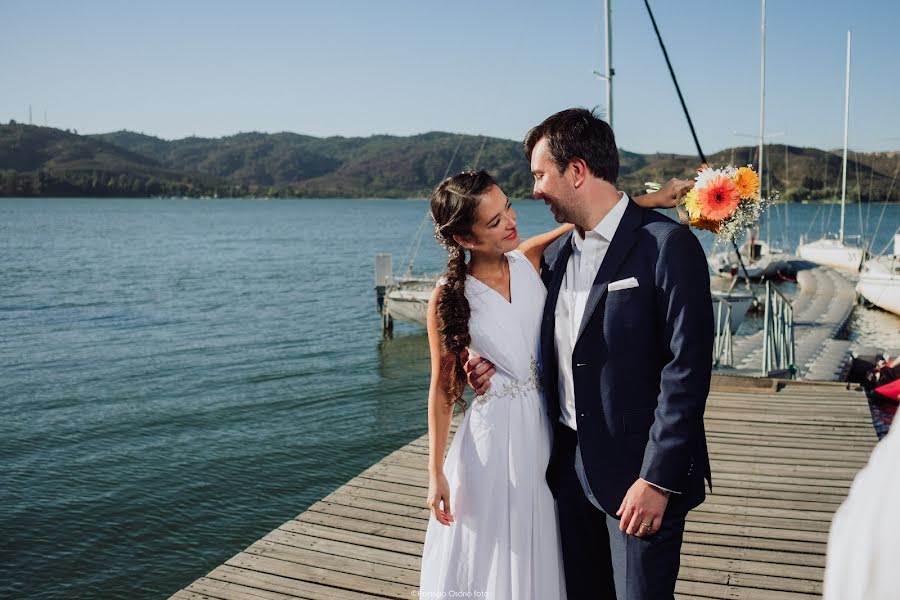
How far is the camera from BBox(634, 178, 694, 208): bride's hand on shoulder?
9.79 feet

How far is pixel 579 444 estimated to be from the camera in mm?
2613

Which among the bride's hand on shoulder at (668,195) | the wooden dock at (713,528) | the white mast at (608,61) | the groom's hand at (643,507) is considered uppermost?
the white mast at (608,61)

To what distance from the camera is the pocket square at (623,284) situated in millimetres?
2475

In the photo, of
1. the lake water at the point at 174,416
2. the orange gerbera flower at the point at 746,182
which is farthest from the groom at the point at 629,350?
the lake water at the point at 174,416

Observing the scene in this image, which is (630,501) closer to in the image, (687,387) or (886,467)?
(687,387)

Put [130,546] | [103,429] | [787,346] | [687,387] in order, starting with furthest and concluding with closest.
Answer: [103,429]
[787,346]
[130,546]
[687,387]

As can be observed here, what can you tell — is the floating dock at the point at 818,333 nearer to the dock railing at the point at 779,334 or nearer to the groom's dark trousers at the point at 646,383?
the dock railing at the point at 779,334

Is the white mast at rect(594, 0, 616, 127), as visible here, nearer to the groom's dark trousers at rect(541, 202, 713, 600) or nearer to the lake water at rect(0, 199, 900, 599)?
the lake water at rect(0, 199, 900, 599)

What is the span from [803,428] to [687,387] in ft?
17.8

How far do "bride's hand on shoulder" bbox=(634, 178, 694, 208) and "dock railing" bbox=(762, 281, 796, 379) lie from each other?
759cm

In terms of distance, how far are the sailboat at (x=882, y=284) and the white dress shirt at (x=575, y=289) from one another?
2504cm

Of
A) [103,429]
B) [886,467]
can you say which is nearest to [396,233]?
[103,429]

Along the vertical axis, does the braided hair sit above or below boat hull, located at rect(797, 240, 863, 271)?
above

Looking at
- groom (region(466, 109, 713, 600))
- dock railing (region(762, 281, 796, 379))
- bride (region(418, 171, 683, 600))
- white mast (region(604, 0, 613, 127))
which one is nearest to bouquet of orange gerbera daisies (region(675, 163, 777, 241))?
bride (region(418, 171, 683, 600))
